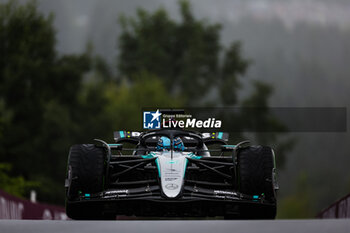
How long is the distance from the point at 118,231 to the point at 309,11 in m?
126

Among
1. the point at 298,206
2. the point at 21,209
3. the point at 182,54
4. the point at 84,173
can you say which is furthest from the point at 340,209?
the point at 298,206

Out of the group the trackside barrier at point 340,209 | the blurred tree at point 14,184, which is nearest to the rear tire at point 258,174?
the trackside barrier at point 340,209

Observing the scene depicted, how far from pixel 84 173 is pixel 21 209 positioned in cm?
709

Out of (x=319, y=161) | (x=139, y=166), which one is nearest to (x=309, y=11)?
(x=319, y=161)

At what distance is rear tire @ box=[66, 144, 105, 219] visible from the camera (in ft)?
34.1

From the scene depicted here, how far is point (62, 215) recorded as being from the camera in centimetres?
2064

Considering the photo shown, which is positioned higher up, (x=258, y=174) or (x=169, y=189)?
(x=258, y=174)

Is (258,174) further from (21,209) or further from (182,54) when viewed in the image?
(182,54)

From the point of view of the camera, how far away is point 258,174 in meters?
10.4

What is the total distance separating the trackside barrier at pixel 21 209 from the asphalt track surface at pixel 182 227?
9.38 meters

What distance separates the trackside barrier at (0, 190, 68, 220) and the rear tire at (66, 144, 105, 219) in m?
5.42

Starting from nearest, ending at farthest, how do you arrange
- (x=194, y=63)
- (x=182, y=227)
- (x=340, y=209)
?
1. (x=182, y=227)
2. (x=340, y=209)
3. (x=194, y=63)

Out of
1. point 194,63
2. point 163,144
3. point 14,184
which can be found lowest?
point 14,184

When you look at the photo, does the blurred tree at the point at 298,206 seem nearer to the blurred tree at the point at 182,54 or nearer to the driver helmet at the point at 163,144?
the blurred tree at the point at 182,54
